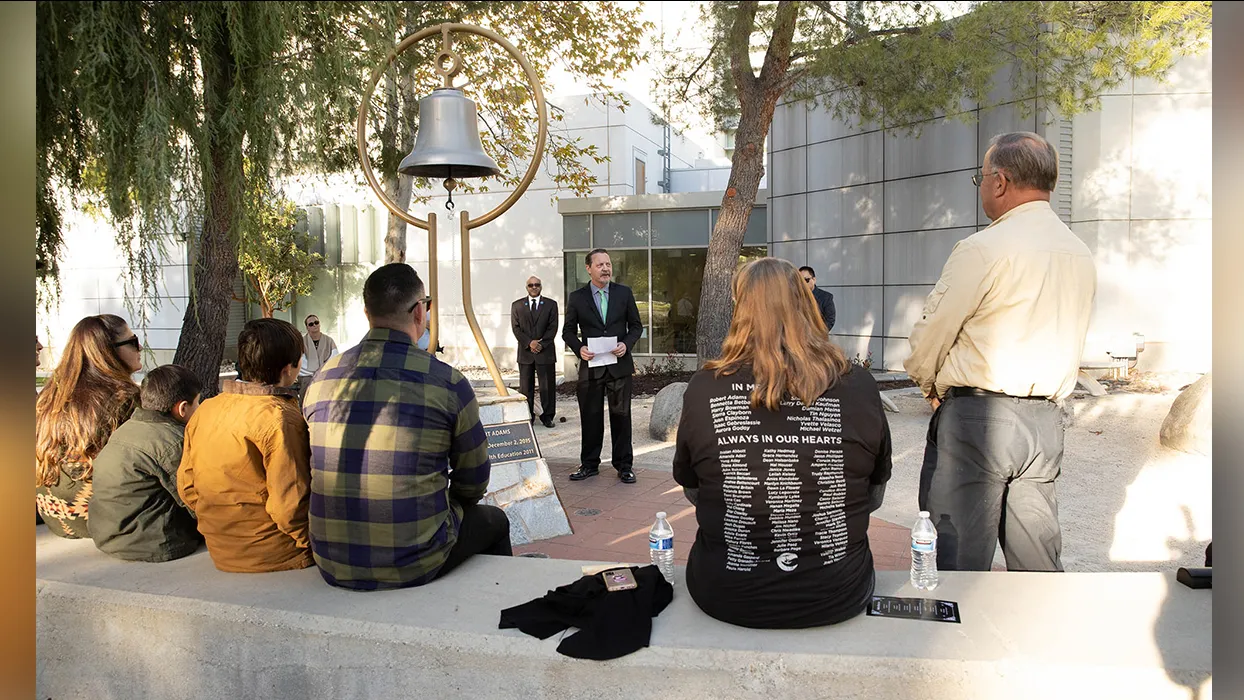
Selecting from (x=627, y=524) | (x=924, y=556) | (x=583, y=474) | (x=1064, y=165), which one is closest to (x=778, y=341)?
(x=924, y=556)

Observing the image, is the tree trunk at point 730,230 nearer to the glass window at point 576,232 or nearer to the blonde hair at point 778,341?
the glass window at point 576,232

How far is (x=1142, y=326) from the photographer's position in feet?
45.0

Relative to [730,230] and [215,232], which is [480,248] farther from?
[215,232]

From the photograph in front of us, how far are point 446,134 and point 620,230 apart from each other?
14.4 meters

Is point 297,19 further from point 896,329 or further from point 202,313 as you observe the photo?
point 896,329

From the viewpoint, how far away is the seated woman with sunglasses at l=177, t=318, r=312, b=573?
3.27m

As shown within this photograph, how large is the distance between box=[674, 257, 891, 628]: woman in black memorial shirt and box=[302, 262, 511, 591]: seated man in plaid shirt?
992mm

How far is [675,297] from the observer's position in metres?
18.6

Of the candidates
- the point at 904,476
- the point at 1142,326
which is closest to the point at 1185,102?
the point at 1142,326

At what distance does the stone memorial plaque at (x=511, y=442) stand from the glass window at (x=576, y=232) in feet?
46.3

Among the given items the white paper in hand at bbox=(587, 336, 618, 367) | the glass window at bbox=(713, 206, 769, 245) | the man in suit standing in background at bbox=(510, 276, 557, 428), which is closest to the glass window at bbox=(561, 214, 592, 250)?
the glass window at bbox=(713, 206, 769, 245)

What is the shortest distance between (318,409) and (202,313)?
2.33m

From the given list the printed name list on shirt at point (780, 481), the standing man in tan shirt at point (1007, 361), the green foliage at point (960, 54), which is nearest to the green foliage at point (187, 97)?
the printed name list on shirt at point (780, 481)

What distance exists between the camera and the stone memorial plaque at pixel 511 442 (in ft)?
17.3
